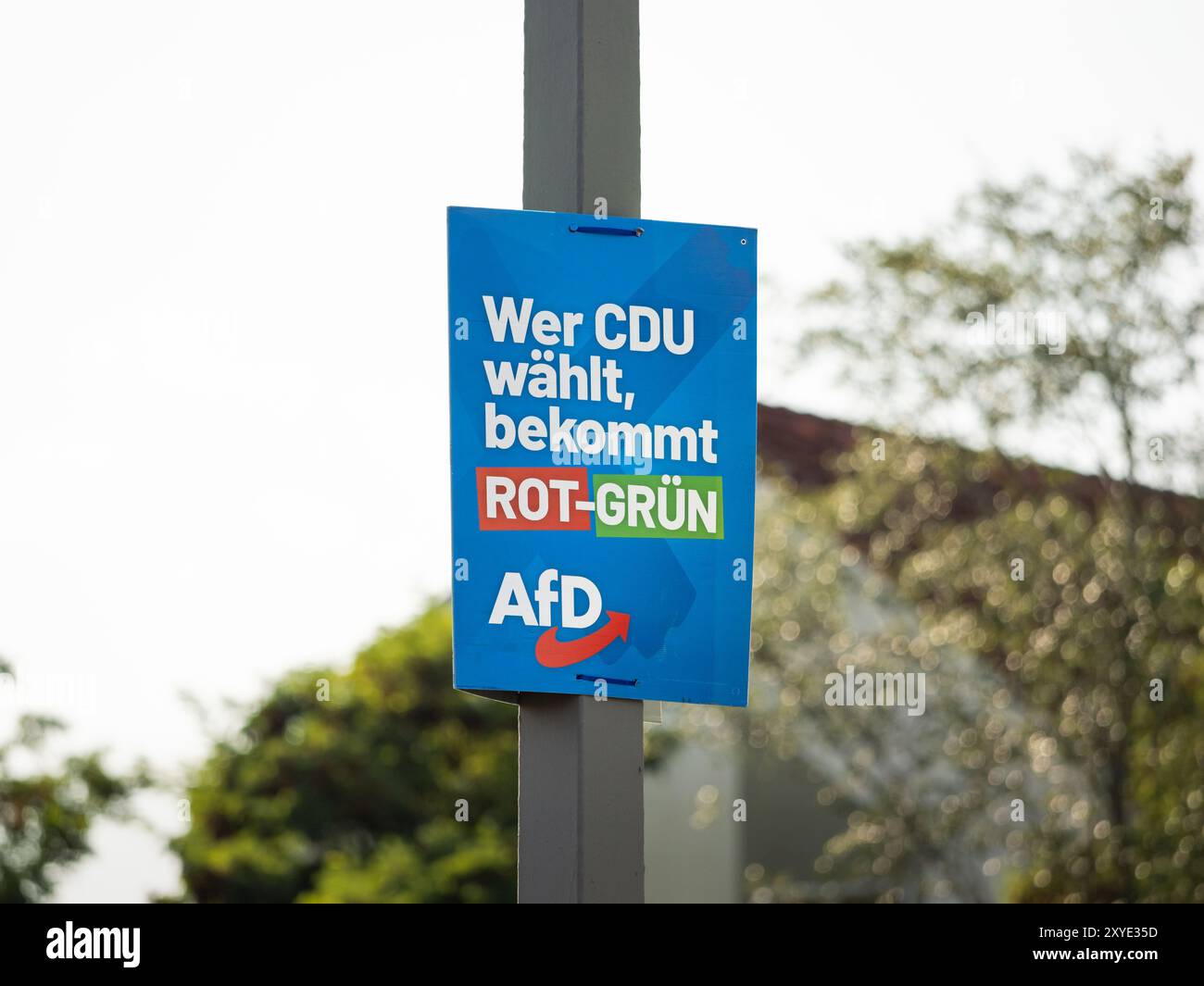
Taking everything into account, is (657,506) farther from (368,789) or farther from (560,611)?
(368,789)

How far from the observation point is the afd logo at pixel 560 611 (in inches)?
129

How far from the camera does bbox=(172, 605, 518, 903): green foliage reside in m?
12.0

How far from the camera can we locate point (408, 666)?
13.2 m

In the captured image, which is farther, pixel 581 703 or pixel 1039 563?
pixel 1039 563

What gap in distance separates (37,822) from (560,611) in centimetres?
720

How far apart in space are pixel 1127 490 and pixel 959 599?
49.2 inches

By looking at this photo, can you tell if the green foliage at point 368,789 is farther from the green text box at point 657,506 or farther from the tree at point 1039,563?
the green text box at point 657,506
